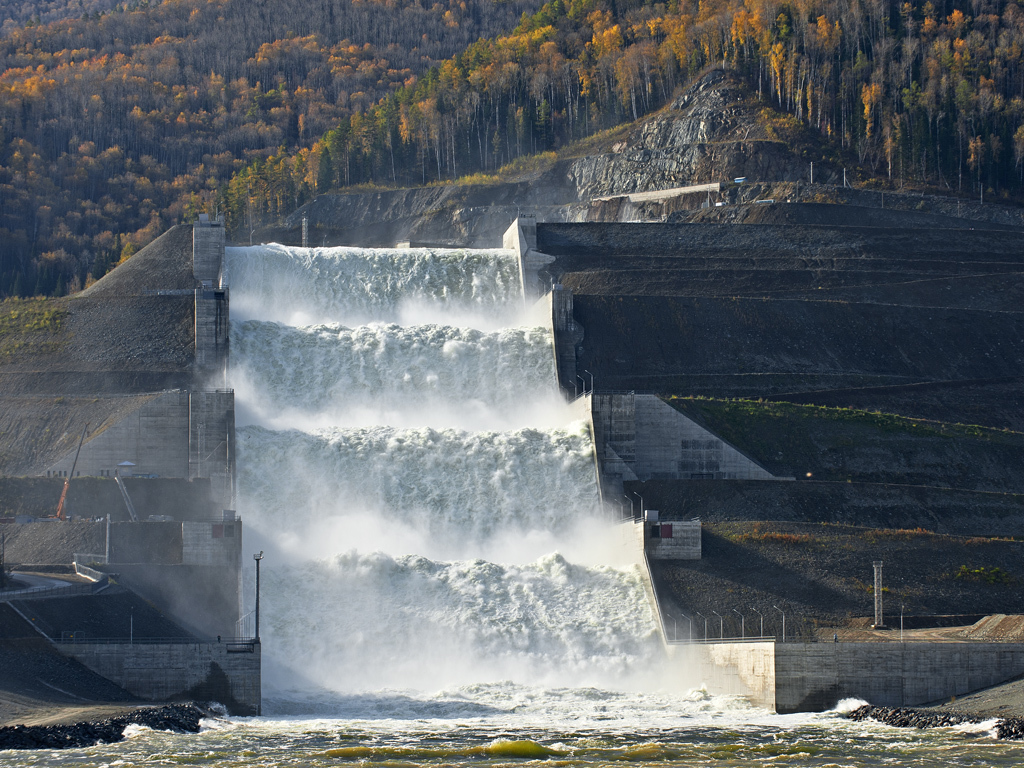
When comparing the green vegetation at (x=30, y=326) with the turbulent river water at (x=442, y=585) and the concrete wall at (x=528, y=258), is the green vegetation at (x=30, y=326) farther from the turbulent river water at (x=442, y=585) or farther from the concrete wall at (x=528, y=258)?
the concrete wall at (x=528, y=258)

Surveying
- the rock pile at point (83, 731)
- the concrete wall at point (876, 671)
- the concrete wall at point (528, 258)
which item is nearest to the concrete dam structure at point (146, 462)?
the rock pile at point (83, 731)

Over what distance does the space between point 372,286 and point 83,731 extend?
40.8 meters

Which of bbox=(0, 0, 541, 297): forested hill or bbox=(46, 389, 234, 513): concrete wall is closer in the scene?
bbox=(46, 389, 234, 513): concrete wall

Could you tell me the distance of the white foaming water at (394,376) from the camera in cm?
5847

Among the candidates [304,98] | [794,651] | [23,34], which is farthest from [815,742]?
[23,34]

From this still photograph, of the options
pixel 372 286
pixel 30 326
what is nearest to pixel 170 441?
pixel 30 326

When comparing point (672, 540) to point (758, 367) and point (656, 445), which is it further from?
point (758, 367)

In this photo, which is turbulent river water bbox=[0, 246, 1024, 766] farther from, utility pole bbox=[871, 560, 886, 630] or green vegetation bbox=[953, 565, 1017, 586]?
green vegetation bbox=[953, 565, 1017, 586]

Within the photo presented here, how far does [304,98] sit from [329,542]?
13118 centimetres

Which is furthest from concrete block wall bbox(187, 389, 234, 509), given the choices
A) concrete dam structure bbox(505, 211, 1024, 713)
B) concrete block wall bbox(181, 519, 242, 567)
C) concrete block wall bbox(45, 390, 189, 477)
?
concrete dam structure bbox(505, 211, 1024, 713)

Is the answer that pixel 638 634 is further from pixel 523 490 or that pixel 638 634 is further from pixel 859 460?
pixel 859 460

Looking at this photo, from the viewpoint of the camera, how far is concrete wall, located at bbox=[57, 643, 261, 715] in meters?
38.2

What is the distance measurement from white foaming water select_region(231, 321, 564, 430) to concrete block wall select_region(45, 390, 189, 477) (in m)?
3.35

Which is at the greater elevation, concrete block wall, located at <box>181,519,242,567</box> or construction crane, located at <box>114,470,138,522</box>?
construction crane, located at <box>114,470,138,522</box>
